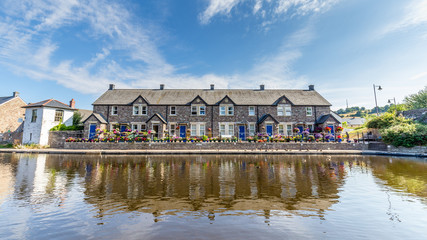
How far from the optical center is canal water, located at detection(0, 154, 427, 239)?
4.25 meters

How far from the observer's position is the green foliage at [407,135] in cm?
1972

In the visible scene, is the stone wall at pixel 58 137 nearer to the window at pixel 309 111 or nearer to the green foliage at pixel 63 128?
the green foliage at pixel 63 128

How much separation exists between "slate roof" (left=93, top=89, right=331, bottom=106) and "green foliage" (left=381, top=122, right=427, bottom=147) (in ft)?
31.0

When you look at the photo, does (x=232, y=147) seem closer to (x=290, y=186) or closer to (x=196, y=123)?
(x=196, y=123)

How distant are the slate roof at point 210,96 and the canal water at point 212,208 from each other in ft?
72.8

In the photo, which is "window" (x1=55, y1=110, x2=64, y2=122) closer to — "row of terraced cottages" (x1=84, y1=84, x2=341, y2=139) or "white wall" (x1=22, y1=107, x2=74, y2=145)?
"white wall" (x1=22, y1=107, x2=74, y2=145)

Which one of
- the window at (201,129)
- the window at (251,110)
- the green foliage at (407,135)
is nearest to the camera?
the green foliage at (407,135)

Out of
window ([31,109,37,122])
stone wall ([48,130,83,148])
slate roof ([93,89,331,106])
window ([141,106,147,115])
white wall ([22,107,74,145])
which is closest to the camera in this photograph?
stone wall ([48,130,83,148])

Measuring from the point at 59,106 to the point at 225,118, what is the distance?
26.1 meters

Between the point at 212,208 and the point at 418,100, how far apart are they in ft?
163

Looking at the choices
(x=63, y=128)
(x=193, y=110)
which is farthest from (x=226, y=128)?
(x=63, y=128)

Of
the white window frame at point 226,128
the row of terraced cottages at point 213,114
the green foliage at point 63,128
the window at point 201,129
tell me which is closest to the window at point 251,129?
the row of terraced cottages at point 213,114

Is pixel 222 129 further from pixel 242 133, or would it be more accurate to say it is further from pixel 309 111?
pixel 309 111

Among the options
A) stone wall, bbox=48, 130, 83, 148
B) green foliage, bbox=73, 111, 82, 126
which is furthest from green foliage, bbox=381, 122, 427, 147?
green foliage, bbox=73, 111, 82, 126
